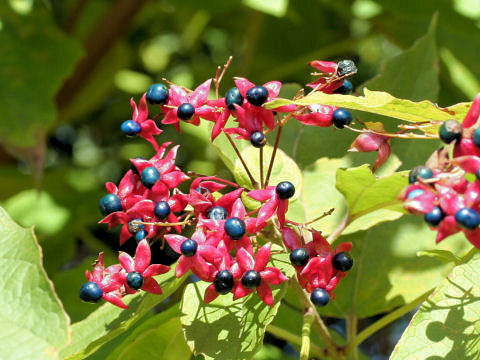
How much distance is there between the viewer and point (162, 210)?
98 centimetres

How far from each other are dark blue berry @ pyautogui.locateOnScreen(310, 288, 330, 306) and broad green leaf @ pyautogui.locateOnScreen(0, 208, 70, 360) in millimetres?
498

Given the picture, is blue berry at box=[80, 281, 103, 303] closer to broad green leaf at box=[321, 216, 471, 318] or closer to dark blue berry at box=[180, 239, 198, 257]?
dark blue berry at box=[180, 239, 198, 257]

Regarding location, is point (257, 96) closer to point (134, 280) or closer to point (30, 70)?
point (134, 280)

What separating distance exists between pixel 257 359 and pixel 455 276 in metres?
0.74

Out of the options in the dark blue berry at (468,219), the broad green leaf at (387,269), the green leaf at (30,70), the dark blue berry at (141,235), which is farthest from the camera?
the green leaf at (30,70)

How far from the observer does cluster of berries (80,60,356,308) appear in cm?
94

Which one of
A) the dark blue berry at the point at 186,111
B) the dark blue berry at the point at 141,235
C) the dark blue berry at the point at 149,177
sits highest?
the dark blue berry at the point at 186,111

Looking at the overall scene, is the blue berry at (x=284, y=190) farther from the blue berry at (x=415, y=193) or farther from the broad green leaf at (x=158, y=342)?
the broad green leaf at (x=158, y=342)

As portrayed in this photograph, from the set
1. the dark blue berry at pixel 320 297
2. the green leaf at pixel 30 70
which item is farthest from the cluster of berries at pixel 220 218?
the green leaf at pixel 30 70

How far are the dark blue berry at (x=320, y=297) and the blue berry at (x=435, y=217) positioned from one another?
243 millimetres

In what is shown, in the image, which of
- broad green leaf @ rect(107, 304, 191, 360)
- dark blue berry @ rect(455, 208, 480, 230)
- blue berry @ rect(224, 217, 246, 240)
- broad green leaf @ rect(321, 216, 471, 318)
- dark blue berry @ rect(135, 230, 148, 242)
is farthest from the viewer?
broad green leaf @ rect(321, 216, 471, 318)

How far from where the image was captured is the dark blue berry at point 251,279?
92cm

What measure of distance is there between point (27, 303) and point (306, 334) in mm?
520

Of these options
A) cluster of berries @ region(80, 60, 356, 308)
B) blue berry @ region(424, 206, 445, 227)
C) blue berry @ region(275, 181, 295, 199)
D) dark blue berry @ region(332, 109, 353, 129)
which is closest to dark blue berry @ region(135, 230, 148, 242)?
cluster of berries @ region(80, 60, 356, 308)
